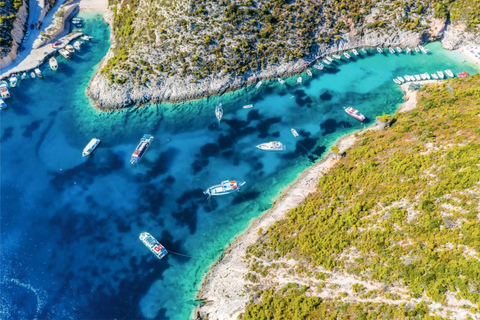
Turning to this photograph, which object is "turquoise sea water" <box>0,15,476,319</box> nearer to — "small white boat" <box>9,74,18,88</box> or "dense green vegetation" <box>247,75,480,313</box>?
"small white boat" <box>9,74,18,88</box>

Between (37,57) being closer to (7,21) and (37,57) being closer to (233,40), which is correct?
(7,21)

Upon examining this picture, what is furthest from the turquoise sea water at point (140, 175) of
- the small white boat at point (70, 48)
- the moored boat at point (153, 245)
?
the small white boat at point (70, 48)

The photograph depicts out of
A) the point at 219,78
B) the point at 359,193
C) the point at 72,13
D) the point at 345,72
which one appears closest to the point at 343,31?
the point at 345,72

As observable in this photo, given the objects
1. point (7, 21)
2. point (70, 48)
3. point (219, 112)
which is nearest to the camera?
point (219, 112)

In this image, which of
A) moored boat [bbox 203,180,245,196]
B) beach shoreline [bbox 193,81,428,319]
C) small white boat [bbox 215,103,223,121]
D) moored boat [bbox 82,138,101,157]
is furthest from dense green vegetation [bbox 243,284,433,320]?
moored boat [bbox 82,138,101,157]

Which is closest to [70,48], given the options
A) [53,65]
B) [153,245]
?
[53,65]

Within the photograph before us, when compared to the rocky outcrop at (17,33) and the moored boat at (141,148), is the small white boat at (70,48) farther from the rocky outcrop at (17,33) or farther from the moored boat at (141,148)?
the moored boat at (141,148)
